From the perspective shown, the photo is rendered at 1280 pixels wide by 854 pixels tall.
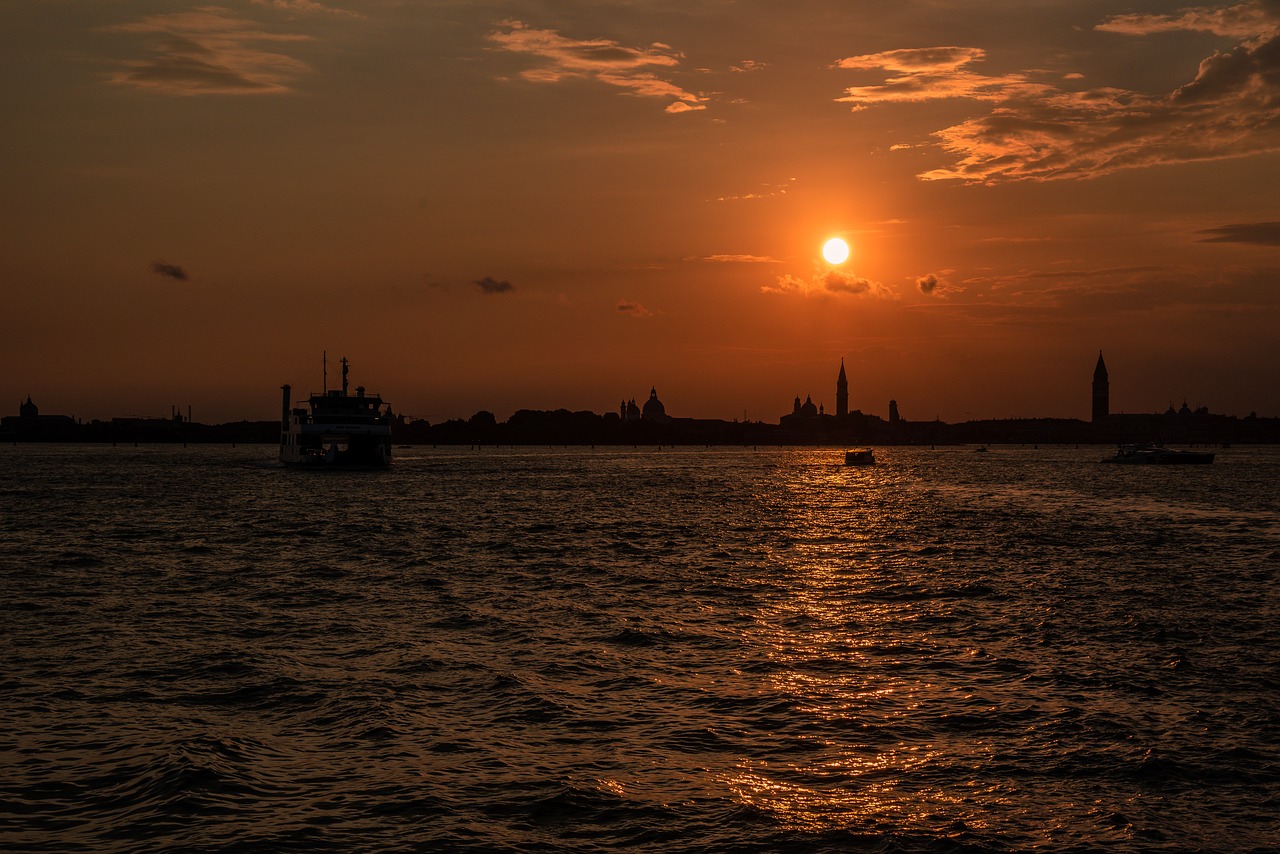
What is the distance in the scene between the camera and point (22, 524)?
197 feet

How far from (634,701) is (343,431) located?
11248cm

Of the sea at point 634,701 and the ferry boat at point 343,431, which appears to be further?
the ferry boat at point 343,431

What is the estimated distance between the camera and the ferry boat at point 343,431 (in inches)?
5000

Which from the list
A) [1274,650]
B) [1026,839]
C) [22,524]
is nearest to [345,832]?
[1026,839]

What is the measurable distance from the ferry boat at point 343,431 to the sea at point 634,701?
81585mm

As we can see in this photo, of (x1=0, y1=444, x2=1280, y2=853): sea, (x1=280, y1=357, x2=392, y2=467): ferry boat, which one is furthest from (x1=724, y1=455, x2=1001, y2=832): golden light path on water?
(x1=280, y1=357, x2=392, y2=467): ferry boat

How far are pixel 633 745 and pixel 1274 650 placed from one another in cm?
1591

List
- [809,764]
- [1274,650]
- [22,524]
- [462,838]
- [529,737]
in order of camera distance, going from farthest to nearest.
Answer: [22,524] < [1274,650] < [529,737] < [809,764] < [462,838]

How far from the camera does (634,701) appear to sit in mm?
19344

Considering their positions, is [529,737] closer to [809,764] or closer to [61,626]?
[809,764]

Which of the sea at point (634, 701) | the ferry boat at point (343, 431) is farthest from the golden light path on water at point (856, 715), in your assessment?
the ferry boat at point (343, 431)

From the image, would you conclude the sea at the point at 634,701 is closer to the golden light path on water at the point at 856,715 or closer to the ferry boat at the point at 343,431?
the golden light path on water at the point at 856,715

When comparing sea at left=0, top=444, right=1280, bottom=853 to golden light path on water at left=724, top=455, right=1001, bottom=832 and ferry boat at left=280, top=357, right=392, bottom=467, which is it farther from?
ferry boat at left=280, top=357, right=392, bottom=467

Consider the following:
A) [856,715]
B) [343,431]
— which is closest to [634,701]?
[856,715]
